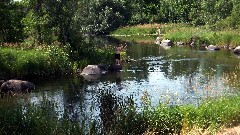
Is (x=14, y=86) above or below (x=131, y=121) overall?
below

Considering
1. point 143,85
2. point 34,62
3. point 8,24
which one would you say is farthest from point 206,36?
point 8,24

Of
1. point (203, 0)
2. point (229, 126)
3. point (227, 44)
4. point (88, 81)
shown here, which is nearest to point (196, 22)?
point (203, 0)

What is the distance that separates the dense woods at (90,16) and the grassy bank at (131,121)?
1193cm

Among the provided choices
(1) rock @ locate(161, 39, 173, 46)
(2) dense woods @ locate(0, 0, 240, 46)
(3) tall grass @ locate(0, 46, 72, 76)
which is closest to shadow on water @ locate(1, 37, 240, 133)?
(3) tall grass @ locate(0, 46, 72, 76)

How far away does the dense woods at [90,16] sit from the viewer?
28.6 meters

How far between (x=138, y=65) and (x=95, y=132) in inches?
902

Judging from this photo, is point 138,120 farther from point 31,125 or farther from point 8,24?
point 8,24

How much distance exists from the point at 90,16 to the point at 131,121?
57.0 metres

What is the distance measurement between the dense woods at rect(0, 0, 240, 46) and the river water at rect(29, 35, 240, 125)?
4.83 metres

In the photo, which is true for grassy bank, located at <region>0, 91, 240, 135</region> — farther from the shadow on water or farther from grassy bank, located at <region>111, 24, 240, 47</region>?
grassy bank, located at <region>111, 24, 240, 47</region>

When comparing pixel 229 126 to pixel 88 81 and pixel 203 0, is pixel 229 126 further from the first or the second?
pixel 203 0

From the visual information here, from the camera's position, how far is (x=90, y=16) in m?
68.0

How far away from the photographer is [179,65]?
33.8 m

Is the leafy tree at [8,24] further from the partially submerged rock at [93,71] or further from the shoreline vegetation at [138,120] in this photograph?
the shoreline vegetation at [138,120]
